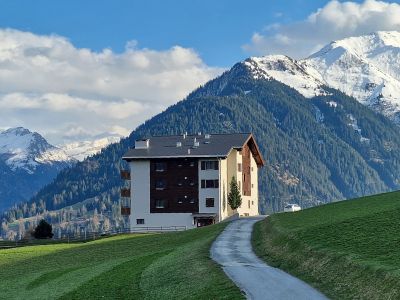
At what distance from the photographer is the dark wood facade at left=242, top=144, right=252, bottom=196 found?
470ft

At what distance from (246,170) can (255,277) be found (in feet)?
343

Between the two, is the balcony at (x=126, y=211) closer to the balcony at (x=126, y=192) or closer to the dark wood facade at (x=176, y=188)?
the balcony at (x=126, y=192)

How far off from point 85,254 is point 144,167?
59.3 meters

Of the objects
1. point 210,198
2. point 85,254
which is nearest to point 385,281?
point 85,254

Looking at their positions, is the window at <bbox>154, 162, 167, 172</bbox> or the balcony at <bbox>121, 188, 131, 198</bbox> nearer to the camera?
the window at <bbox>154, 162, 167, 172</bbox>

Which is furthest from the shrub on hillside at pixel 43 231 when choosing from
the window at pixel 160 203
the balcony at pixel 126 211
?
the window at pixel 160 203

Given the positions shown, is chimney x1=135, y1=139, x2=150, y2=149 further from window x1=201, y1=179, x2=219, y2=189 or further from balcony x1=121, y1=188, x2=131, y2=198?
window x1=201, y1=179, x2=219, y2=189

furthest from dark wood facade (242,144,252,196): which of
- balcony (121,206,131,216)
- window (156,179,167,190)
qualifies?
balcony (121,206,131,216)

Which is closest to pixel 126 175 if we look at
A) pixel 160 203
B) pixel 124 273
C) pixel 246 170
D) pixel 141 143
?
pixel 141 143

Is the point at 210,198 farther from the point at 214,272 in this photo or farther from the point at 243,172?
the point at 214,272

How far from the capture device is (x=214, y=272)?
43.2 meters

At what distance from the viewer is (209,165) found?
13100 centimetres

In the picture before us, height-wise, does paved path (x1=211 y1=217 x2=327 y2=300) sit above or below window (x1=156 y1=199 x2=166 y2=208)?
below

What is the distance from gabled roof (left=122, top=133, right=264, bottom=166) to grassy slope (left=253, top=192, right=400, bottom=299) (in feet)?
218
